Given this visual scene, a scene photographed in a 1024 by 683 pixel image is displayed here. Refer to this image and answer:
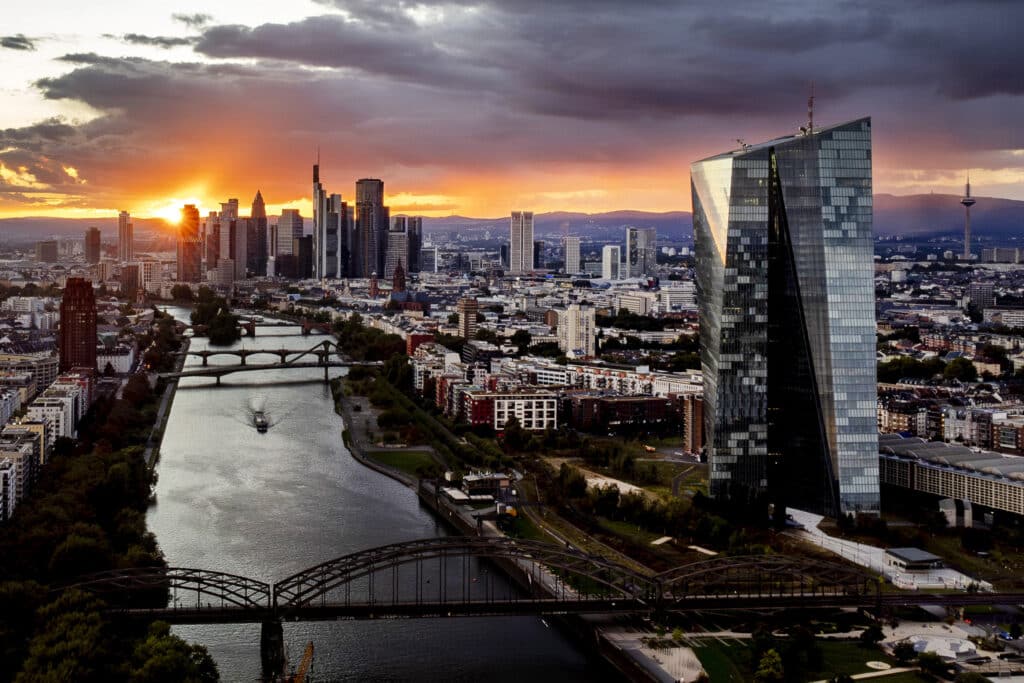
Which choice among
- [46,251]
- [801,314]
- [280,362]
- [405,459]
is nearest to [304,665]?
[801,314]

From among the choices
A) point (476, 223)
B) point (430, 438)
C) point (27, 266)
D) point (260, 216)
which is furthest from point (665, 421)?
point (476, 223)

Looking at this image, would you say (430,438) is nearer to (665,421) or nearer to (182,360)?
(665,421)

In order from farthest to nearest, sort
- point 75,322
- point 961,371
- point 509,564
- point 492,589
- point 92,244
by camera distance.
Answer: point 92,244, point 961,371, point 75,322, point 509,564, point 492,589

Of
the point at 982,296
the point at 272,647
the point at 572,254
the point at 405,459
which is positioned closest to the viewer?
the point at 272,647

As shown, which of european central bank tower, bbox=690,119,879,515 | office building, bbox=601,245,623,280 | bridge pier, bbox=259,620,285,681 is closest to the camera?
bridge pier, bbox=259,620,285,681

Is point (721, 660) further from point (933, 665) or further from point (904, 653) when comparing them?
point (933, 665)

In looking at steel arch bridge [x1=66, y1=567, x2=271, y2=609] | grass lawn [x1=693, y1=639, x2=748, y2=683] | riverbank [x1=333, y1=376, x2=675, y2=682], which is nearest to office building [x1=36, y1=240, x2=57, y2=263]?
riverbank [x1=333, y1=376, x2=675, y2=682]

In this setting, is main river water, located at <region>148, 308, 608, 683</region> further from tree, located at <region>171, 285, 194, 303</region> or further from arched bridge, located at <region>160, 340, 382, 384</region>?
tree, located at <region>171, 285, 194, 303</region>
